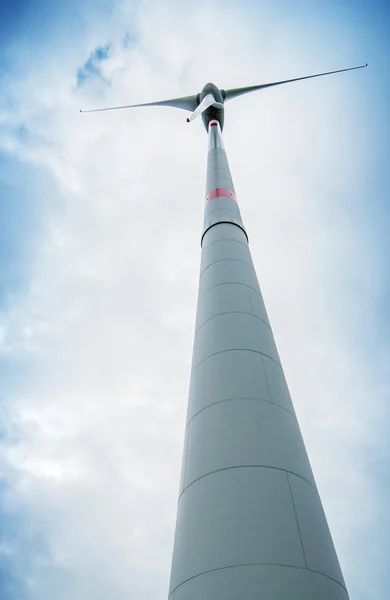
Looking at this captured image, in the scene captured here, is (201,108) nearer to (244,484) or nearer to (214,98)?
(214,98)

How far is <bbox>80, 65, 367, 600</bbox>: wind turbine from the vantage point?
379 cm

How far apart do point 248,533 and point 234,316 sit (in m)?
3.83

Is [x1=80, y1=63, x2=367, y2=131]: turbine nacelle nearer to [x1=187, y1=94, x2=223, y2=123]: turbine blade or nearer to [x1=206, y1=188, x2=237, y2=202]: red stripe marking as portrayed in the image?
[x1=187, y1=94, x2=223, y2=123]: turbine blade

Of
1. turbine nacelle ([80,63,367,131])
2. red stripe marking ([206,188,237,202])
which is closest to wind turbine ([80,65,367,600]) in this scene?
red stripe marking ([206,188,237,202])

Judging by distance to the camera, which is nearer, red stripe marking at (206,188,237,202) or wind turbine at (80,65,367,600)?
wind turbine at (80,65,367,600)

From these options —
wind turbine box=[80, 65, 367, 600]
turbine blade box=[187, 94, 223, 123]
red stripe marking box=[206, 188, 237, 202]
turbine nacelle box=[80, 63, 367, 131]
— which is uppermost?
turbine nacelle box=[80, 63, 367, 131]

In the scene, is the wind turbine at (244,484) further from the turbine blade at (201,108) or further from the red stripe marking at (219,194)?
the turbine blade at (201,108)

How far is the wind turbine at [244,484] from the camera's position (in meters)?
3.79

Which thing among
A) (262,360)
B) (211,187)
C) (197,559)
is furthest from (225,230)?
(197,559)

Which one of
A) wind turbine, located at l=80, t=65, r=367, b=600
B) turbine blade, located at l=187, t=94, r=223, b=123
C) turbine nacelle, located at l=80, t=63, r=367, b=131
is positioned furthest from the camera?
turbine nacelle, located at l=80, t=63, r=367, b=131

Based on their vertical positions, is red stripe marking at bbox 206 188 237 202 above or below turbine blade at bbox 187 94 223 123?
below

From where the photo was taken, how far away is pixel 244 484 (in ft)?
14.8

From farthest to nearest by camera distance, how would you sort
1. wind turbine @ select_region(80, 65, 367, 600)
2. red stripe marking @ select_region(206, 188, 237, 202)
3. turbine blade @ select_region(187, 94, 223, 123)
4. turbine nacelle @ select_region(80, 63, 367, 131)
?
turbine nacelle @ select_region(80, 63, 367, 131) → turbine blade @ select_region(187, 94, 223, 123) → red stripe marking @ select_region(206, 188, 237, 202) → wind turbine @ select_region(80, 65, 367, 600)

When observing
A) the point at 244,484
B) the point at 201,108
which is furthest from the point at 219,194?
Answer: the point at 244,484
